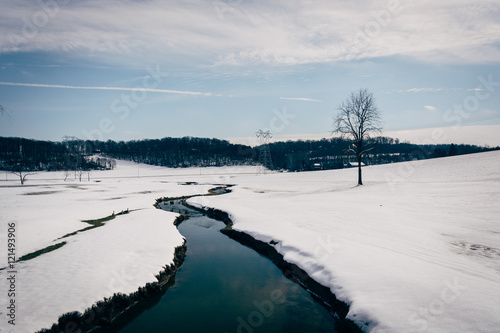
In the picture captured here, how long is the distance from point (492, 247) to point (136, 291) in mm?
14927

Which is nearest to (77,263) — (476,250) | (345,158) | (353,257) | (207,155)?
(353,257)

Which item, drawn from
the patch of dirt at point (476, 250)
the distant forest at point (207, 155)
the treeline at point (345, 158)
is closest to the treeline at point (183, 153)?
the distant forest at point (207, 155)

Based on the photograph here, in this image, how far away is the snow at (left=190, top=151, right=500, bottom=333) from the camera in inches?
271

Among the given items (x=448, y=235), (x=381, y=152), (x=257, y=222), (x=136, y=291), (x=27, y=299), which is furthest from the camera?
(x=381, y=152)

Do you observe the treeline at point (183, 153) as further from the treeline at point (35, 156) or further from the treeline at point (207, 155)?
the treeline at point (35, 156)

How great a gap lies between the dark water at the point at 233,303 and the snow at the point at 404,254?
1.21 meters

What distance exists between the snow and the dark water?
121 cm

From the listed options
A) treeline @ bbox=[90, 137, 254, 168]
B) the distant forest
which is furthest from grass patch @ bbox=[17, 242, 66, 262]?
treeline @ bbox=[90, 137, 254, 168]

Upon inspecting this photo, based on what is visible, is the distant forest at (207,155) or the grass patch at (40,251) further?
the distant forest at (207,155)

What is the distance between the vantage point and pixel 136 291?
10.1 metres

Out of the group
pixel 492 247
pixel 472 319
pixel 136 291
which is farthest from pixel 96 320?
pixel 492 247

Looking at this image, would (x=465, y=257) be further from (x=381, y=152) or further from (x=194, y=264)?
(x=381, y=152)

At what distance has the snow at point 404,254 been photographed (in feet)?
22.6

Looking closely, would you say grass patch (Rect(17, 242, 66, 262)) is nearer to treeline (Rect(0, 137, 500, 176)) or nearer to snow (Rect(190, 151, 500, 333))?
snow (Rect(190, 151, 500, 333))
